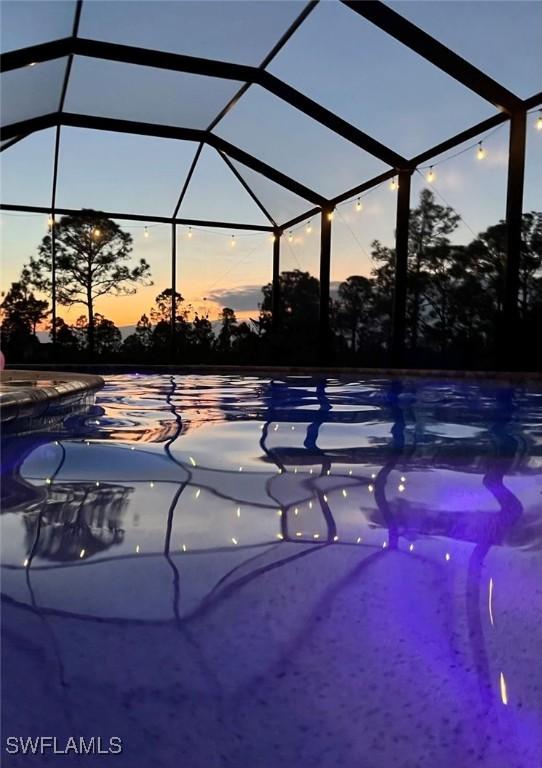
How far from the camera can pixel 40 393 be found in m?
4.57

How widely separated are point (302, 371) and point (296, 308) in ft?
9.07

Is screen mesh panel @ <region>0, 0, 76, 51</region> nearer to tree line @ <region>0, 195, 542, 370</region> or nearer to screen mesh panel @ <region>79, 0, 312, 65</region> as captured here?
screen mesh panel @ <region>79, 0, 312, 65</region>

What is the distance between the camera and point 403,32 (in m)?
6.67

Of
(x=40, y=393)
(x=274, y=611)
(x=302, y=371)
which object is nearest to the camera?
(x=274, y=611)

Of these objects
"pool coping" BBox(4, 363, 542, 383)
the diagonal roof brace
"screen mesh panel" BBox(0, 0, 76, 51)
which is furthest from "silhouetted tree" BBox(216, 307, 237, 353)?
the diagonal roof brace

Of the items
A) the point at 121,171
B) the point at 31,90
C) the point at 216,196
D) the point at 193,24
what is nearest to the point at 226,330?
the point at 216,196

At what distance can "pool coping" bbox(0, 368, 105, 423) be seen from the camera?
381cm

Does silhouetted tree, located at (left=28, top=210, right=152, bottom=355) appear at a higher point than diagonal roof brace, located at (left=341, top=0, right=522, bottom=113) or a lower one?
lower

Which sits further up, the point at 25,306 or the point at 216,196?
the point at 216,196

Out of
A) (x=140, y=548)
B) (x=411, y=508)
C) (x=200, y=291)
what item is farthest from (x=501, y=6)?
(x=200, y=291)

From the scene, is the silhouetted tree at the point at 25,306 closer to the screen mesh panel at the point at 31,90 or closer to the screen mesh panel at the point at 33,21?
the screen mesh panel at the point at 31,90

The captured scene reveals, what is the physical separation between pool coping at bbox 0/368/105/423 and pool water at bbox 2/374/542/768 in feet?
3.55

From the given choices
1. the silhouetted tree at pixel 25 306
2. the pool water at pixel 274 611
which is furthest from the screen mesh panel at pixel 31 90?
the pool water at pixel 274 611

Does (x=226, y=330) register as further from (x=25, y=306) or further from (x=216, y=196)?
(x=25, y=306)
